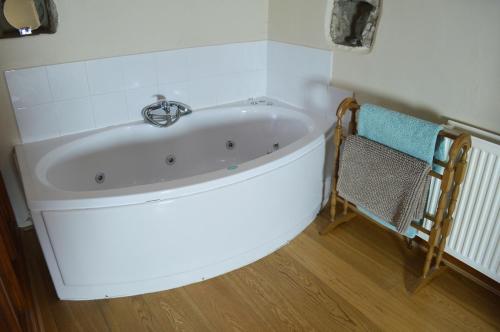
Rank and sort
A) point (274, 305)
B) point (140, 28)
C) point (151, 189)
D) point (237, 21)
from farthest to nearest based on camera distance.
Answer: point (237, 21)
point (140, 28)
point (274, 305)
point (151, 189)

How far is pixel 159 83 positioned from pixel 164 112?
0.18m

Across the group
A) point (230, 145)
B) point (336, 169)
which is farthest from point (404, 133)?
point (230, 145)

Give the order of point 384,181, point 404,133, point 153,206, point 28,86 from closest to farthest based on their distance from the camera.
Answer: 1. point 153,206
2. point 404,133
3. point 384,181
4. point 28,86

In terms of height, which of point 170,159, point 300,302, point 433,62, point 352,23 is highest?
point 352,23

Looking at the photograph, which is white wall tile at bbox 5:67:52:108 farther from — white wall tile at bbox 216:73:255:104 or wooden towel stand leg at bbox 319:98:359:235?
wooden towel stand leg at bbox 319:98:359:235

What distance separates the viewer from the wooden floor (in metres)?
1.71

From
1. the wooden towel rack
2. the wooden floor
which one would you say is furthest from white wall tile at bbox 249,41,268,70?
the wooden floor

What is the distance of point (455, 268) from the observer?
6.57 ft

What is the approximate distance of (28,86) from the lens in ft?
6.67

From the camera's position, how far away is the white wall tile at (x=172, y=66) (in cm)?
240

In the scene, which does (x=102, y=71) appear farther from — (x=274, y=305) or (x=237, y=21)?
(x=274, y=305)

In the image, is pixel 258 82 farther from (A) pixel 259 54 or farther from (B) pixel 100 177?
(B) pixel 100 177

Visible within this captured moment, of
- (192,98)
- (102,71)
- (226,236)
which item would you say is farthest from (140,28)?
(226,236)

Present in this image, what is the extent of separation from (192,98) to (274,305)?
144 cm
